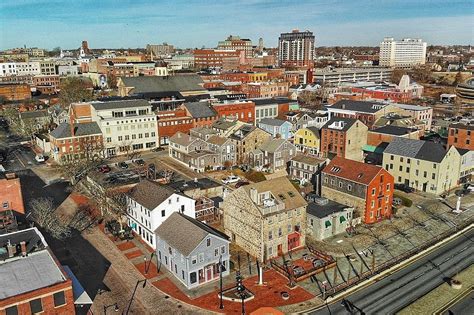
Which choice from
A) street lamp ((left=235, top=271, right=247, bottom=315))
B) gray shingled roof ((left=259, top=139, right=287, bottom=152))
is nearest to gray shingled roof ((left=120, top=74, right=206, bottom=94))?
gray shingled roof ((left=259, top=139, right=287, bottom=152))

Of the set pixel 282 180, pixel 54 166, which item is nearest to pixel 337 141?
pixel 282 180

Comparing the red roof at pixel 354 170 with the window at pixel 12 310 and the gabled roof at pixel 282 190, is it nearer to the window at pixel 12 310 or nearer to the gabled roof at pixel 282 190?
the gabled roof at pixel 282 190

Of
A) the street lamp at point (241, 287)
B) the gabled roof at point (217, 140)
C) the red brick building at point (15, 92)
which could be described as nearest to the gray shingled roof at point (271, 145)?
the gabled roof at point (217, 140)

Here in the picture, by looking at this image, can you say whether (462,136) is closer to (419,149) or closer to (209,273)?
(419,149)

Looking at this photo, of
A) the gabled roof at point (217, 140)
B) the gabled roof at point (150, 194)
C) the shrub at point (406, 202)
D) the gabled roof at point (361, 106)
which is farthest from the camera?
the gabled roof at point (361, 106)

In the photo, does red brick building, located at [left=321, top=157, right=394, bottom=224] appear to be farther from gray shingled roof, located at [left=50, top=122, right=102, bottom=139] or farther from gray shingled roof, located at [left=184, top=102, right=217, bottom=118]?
gray shingled roof, located at [left=50, top=122, right=102, bottom=139]

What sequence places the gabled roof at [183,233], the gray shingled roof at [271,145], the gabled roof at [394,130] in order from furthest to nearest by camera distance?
the gabled roof at [394,130], the gray shingled roof at [271,145], the gabled roof at [183,233]

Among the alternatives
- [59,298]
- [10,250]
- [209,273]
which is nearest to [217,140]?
[209,273]
